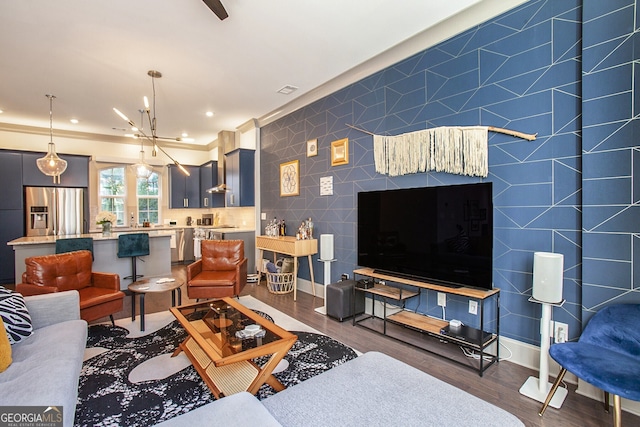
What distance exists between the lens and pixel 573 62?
220cm

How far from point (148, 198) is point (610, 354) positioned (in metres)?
8.39

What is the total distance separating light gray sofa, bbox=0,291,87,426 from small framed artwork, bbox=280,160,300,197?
318 centimetres

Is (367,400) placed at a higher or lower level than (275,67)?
lower

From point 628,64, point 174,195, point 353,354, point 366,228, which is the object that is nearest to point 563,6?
point 628,64

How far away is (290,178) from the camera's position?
202 inches

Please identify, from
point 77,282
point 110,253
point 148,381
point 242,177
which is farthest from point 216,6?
point 110,253

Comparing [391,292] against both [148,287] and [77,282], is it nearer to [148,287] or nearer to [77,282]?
[148,287]

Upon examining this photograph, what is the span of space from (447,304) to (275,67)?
3.31 meters

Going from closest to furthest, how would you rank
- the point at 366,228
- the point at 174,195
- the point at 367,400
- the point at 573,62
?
the point at 367,400 → the point at 573,62 → the point at 366,228 → the point at 174,195

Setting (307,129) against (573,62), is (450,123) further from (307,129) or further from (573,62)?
(307,129)

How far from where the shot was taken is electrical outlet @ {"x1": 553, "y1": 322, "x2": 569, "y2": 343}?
2242 millimetres

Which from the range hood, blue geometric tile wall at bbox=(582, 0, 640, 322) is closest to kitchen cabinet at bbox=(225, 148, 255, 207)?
the range hood

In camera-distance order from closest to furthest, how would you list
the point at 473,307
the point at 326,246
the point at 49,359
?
the point at 49,359, the point at 473,307, the point at 326,246

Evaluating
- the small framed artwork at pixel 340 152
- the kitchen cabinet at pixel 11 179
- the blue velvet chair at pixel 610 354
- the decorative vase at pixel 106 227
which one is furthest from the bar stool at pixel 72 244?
the blue velvet chair at pixel 610 354
